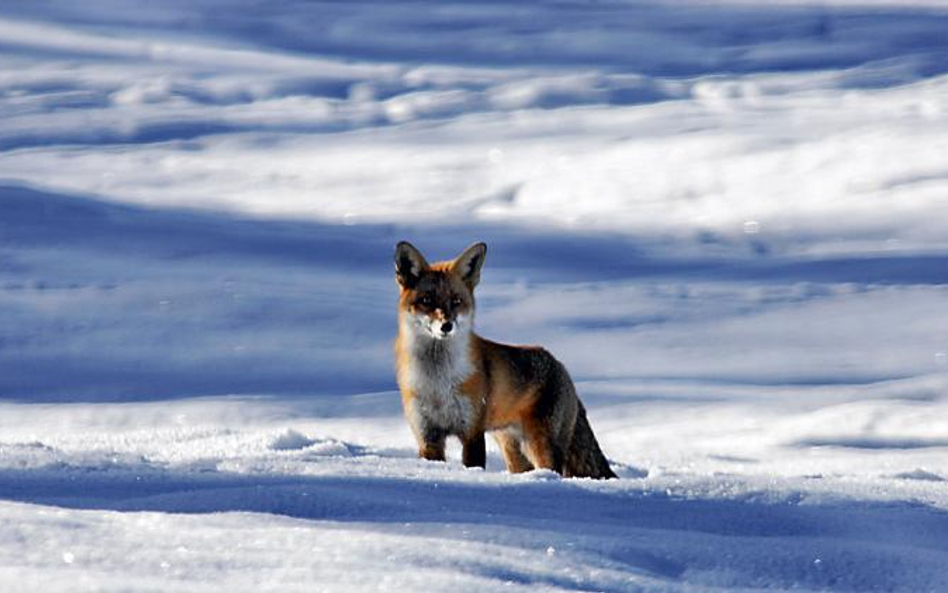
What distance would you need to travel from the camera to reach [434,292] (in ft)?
15.1

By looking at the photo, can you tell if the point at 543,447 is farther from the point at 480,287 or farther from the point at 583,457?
the point at 480,287

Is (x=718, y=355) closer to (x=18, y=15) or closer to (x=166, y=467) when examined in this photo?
(x=166, y=467)

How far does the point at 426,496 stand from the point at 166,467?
2.08 feet

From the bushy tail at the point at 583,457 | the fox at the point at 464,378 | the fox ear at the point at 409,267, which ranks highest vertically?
the fox ear at the point at 409,267

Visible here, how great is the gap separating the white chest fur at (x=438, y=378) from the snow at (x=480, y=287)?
9.5 inches

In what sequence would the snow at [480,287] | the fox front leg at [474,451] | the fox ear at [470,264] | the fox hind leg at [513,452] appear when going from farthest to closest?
the fox hind leg at [513,452]
the fox ear at [470,264]
the fox front leg at [474,451]
the snow at [480,287]

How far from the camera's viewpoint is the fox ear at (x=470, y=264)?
15.3 ft

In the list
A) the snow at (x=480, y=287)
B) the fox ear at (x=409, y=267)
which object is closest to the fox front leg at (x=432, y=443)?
the snow at (x=480, y=287)

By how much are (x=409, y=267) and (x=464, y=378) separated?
0.34 meters

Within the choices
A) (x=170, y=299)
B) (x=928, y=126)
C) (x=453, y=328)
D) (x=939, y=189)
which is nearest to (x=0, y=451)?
(x=453, y=328)

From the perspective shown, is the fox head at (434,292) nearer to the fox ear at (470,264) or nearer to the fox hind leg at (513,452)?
the fox ear at (470,264)

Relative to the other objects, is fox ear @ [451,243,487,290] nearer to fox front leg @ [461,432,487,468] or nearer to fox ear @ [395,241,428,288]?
fox ear @ [395,241,428,288]

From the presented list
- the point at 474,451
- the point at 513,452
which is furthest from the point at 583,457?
the point at 474,451

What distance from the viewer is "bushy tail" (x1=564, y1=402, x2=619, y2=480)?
4.90m
